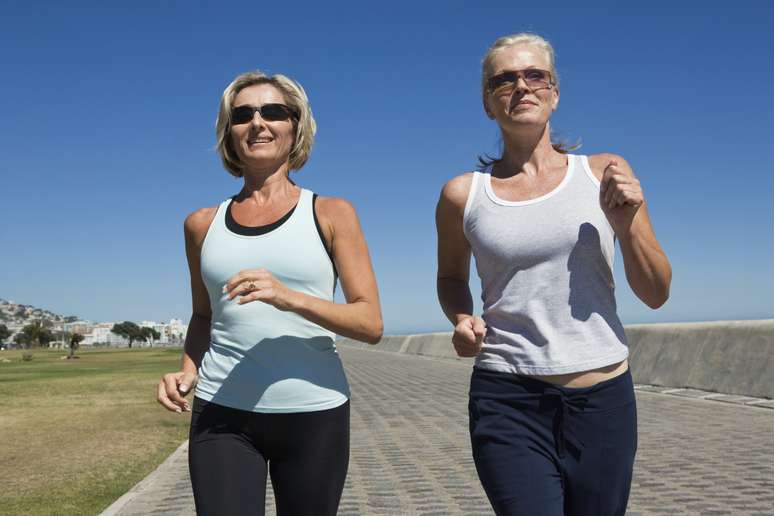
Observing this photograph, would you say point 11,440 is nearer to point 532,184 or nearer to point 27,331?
point 532,184

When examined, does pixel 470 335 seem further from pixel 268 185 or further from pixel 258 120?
pixel 258 120

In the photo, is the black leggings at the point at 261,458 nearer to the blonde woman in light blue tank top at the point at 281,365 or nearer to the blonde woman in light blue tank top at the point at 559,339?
the blonde woman in light blue tank top at the point at 281,365

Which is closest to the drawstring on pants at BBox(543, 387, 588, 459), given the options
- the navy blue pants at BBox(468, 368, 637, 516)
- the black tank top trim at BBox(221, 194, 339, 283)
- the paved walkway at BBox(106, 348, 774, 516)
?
the navy blue pants at BBox(468, 368, 637, 516)

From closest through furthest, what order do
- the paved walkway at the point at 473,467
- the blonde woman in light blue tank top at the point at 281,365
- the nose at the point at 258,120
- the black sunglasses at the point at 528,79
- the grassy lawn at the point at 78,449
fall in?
the blonde woman in light blue tank top at the point at 281,365 → the black sunglasses at the point at 528,79 → the nose at the point at 258,120 → the paved walkway at the point at 473,467 → the grassy lawn at the point at 78,449

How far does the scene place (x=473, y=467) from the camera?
854 cm

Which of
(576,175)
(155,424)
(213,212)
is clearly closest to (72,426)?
(155,424)

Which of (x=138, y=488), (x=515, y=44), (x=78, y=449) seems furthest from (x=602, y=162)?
(x=78, y=449)

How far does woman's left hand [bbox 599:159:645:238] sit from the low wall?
11.2 m

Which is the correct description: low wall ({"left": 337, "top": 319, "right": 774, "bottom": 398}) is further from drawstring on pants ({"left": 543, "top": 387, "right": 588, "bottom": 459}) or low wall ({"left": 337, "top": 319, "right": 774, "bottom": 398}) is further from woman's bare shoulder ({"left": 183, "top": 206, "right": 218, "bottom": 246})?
woman's bare shoulder ({"left": 183, "top": 206, "right": 218, "bottom": 246})

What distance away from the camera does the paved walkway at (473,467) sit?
680 centimetres

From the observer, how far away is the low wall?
520 inches

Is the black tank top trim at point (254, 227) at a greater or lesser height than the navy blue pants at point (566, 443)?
greater

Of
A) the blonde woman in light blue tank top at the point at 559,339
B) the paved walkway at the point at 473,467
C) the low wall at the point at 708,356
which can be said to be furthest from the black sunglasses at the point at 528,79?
the low wall at the point at 708,356

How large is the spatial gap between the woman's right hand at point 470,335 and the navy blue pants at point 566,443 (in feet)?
0.57
